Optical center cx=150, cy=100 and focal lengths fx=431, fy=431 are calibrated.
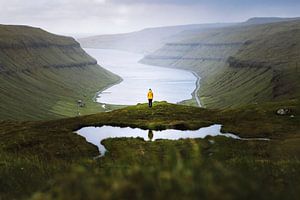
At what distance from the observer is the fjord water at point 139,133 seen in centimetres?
8156

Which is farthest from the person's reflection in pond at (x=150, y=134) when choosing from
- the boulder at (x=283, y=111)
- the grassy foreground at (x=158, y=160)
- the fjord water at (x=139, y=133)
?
the boulder at (x=283, y=111)

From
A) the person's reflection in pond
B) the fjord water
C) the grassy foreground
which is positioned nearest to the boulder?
the grassy foreground

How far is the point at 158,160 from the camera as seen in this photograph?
77.0ft

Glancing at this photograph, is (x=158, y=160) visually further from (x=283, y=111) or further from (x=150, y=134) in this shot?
(x=283, y=111)

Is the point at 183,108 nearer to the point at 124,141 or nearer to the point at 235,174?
the point at 124,141

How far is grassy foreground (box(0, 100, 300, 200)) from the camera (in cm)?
1184

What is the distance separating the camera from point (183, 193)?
37.2 feet

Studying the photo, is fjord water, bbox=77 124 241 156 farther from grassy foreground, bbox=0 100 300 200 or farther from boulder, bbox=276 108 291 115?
boulder, bbox=276 108 291 115

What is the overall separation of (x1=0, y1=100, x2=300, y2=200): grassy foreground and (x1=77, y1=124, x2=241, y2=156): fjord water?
7.48 ft

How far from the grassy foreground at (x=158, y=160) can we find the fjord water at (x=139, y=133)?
2.28 metres

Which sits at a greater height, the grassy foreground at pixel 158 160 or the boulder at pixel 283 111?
the boulder at pixel 283 111

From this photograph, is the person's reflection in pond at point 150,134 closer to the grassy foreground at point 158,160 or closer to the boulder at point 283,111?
the grassy foreground at point 158,160

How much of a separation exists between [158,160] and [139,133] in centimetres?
6335

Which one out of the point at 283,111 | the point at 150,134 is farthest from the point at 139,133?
the point at 283,111
